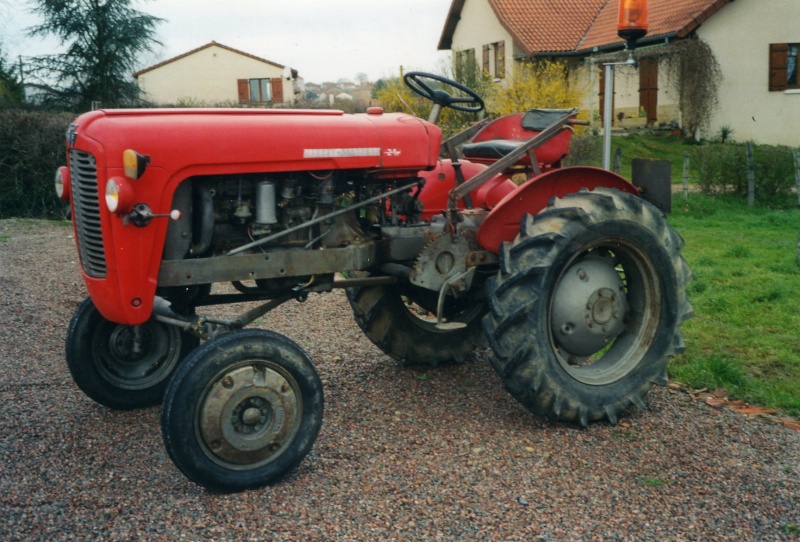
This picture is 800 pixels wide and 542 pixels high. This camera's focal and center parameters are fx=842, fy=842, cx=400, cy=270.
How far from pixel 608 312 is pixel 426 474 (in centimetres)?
136

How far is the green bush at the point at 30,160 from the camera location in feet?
42.1

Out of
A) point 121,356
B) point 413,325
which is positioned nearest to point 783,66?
point 413,325

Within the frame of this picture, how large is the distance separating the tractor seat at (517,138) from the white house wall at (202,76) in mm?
36166

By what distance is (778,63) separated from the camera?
22.6m

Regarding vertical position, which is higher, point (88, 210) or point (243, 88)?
point (243, 88)

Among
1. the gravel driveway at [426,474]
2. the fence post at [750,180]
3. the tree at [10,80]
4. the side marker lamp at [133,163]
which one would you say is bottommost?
the gravel driveway at [426,474]

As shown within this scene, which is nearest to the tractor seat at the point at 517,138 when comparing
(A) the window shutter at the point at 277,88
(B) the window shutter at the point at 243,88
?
(B) the window shutter at the point at 243,88

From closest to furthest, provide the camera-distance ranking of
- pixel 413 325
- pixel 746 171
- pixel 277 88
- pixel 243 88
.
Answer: pixel 413 325 < pixel 746 171 < pixel 243 88 < pixel 277 88

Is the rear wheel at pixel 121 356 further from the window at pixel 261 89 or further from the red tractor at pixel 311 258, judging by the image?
the window at pixel 261 89

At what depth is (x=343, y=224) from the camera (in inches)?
164

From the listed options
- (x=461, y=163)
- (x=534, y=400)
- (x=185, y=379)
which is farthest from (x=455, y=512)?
(x=461, y=163)

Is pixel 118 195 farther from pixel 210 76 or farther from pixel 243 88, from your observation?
pixel 243 88

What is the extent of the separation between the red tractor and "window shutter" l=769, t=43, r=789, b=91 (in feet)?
66.9

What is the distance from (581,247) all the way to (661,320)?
0.69 m
